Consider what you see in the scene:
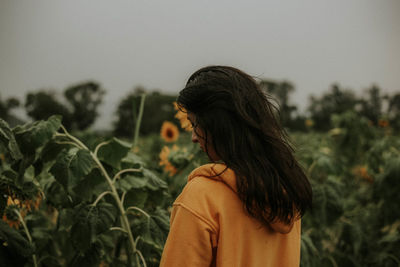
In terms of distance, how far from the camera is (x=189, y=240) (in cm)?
89

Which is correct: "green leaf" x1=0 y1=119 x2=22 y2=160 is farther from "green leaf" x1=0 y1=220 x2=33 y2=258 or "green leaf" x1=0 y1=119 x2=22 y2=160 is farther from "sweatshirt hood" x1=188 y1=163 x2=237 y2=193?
"sweatshirt hood" x1=188 y1=163 x2=237 y2=193

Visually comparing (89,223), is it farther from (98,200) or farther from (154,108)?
(154,108)

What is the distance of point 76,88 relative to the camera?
105 ft

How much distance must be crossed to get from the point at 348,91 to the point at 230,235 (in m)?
47.6

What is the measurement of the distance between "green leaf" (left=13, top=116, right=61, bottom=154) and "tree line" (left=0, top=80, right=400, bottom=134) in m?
0.08

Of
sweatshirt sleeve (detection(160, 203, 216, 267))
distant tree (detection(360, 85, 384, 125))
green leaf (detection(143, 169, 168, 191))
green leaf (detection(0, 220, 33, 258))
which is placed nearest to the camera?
sweatshirt sleeve (detection(160, 203, 216, 267))

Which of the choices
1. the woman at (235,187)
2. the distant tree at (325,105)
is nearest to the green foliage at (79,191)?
the woman at (235,187)

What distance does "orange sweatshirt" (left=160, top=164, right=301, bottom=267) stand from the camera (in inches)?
35.1

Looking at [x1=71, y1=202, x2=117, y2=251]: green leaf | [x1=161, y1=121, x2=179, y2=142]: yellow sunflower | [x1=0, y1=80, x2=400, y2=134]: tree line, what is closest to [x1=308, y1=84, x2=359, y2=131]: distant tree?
[x1=0, y1=80, x2=400, y2=134]: tree line

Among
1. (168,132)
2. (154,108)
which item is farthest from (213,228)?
(154,108)

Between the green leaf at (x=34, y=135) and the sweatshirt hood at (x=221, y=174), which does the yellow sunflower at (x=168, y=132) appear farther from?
the sweatshirt hood at (x=221, y=174)

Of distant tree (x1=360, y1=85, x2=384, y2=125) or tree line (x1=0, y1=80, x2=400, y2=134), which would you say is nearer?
tree line (x1=0, y1=80, x2=400, y2=134)

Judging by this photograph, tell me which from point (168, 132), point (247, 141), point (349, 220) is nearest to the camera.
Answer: point (247, 141)

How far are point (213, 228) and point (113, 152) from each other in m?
0.67
